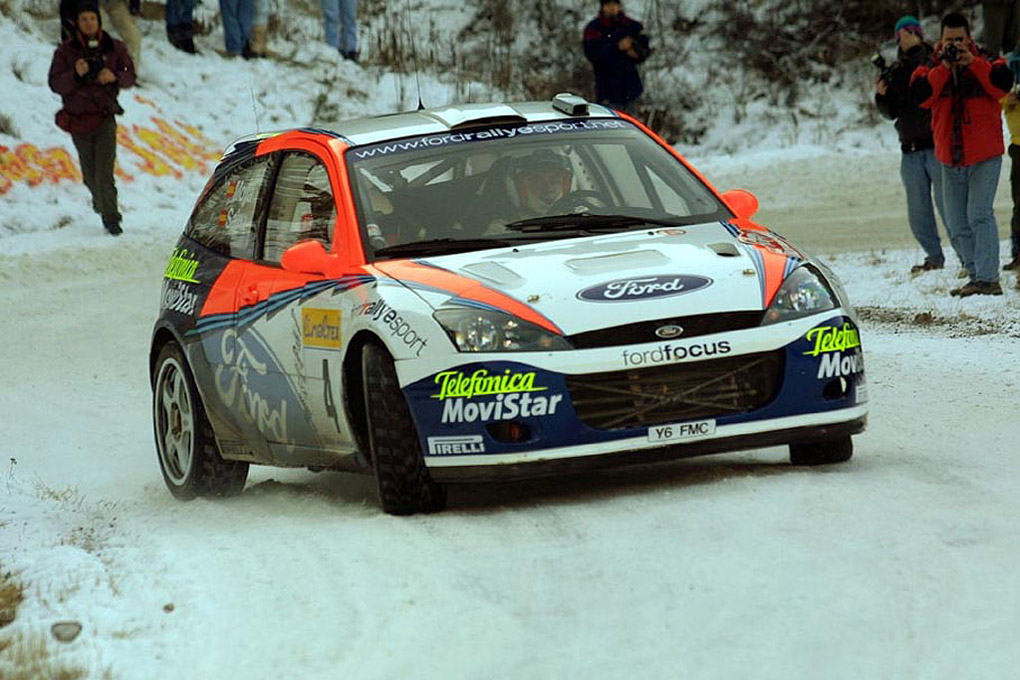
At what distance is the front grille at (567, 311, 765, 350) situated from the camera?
668cm

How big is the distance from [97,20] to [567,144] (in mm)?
11435

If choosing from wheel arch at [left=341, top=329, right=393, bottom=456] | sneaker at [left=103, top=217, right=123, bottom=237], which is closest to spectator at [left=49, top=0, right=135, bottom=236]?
sneaker at [left=103, top=217, right=123, bottom=237]

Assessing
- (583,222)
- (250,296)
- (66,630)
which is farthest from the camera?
(250,296)

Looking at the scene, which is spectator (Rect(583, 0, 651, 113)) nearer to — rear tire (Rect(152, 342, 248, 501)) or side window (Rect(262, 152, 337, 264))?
rear tire (Rect(152, 342, 248, 501))

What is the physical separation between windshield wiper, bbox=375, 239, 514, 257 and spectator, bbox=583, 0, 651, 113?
14158 millimetres

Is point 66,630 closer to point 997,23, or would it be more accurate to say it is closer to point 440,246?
point 440,246

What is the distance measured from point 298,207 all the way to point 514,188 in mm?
967

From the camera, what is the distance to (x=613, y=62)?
846 inches

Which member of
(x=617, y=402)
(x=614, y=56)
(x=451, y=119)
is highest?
(x=451, y=119)

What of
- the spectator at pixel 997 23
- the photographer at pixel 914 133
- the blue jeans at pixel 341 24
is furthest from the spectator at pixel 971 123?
the blue jeans at pixel 341 24

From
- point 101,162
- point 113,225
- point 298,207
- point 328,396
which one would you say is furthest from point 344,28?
point 328,396

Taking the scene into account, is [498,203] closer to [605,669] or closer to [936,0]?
[605,669]

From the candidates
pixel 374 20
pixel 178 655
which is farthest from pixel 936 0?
pixel 178 655

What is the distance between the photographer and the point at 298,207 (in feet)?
26.6
